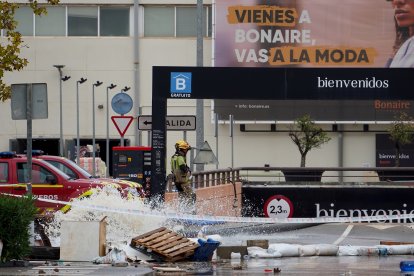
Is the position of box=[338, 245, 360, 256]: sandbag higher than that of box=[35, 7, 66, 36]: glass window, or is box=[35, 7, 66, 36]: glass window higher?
box=[35, 7, 66, 36]: glass window

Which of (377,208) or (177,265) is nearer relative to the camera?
(177,265)

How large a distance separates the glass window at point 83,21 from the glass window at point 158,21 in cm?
254

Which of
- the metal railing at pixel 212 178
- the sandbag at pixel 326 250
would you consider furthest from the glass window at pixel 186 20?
the sandbag at pixel 326 250

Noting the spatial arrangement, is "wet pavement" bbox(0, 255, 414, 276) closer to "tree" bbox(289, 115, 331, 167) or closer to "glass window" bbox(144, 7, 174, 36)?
"tree" bbox(289, 115, 331, 167)

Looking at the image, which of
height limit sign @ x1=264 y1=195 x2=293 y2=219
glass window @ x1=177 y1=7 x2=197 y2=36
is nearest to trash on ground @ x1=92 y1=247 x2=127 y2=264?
height limit sign @ x1=264 y1=195 x2=293 y2=219

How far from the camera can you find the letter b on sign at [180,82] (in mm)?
25297

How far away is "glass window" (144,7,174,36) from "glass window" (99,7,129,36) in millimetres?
991

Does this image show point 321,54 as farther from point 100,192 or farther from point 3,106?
point 100,192

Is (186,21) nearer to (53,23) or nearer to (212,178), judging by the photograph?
(53,23)

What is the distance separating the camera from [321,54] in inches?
2249

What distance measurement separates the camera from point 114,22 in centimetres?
5784

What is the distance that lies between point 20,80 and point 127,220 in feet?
120

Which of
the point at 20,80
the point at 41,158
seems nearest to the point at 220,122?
the point at 20,80

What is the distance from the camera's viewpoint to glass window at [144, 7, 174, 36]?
57.8 meters
